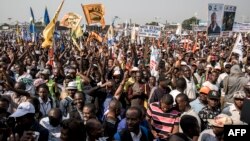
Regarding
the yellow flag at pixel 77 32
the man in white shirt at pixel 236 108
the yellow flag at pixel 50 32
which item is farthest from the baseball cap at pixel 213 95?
the yellow flag at pixel 77 32

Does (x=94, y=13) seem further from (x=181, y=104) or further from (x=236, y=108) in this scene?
(x=236, y=108)

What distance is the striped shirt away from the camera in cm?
498

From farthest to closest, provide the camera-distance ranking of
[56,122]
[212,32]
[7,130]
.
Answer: [212,32], [56,122], [7,130]

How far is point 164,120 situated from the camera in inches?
197

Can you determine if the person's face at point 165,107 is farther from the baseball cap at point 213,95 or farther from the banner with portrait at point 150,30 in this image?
the banner with portrait at point 150,30

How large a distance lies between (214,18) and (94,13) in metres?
4.24

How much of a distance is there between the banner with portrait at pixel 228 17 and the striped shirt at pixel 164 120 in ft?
27.3

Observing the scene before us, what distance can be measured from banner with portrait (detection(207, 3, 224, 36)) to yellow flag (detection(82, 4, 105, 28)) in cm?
376

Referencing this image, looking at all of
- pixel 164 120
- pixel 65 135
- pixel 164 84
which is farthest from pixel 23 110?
pixel 164 84

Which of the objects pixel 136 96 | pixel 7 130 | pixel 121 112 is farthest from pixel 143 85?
pixel 7 130

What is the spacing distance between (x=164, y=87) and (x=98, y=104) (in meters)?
1.27

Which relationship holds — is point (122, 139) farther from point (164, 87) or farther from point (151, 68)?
point (151, 68)

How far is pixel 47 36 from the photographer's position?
35.0 ft

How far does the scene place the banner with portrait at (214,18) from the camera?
1198cm
